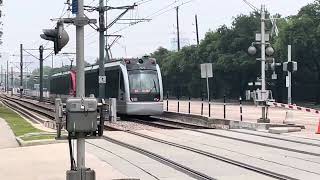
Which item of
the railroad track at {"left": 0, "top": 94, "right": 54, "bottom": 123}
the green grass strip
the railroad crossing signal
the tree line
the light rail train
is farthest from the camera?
the tree line

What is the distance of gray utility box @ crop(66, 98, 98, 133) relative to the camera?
880cm

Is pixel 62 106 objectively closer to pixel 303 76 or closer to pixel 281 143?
pixel 281 143

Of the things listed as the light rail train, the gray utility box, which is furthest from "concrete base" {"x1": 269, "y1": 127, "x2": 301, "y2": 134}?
the gray utility box

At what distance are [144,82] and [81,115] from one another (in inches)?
980

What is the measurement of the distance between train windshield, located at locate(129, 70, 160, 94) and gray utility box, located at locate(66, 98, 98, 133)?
79.4 feet

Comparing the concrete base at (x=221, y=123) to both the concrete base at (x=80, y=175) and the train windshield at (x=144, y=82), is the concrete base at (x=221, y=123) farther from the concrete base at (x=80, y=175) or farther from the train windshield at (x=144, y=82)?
the concrete base at (x=80, y=175)

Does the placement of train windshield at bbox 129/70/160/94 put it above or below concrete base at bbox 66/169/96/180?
above

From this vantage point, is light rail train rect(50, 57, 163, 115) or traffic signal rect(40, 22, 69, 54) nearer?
traffic signal rect(40, 22, 69, 54)

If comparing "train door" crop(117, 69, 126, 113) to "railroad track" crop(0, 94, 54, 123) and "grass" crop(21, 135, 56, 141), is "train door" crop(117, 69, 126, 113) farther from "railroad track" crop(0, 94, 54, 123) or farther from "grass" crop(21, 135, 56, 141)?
"grass" crop(21, 135, 56, 141)

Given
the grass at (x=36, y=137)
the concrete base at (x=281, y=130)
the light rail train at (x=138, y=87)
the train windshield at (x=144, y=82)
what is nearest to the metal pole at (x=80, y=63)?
the grass at (x=36, y=137)

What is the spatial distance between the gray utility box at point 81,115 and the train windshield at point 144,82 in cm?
2420

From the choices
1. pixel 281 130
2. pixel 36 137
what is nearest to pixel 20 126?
pixel 36 137

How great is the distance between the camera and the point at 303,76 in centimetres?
6588

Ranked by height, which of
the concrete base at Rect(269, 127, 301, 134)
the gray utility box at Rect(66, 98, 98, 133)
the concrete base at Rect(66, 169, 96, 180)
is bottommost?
the concrete base at Rect(269, 127, 301, 134)
